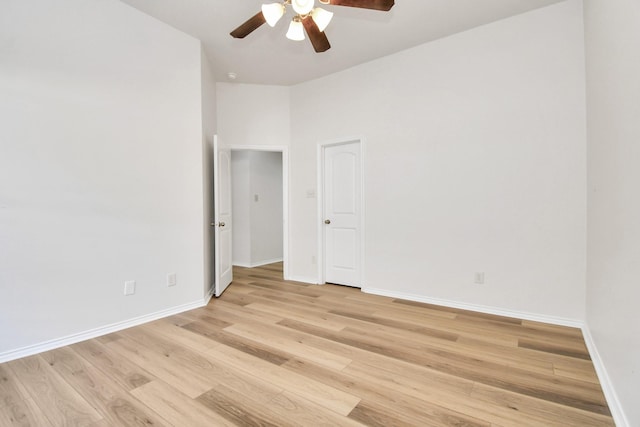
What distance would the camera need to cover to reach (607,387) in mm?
1735

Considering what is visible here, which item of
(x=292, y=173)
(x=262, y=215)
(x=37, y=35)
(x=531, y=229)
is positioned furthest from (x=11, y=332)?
(x=531, y=229)

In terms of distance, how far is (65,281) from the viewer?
2.43 metres

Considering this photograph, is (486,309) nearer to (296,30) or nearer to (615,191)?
(615,191)

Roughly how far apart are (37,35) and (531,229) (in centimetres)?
450

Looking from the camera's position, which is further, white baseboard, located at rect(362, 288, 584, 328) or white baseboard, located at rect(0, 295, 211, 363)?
white baseboard, located at rect(362, 288, 584, 328)

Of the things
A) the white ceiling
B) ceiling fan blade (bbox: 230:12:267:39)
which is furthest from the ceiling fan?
the white ceiling

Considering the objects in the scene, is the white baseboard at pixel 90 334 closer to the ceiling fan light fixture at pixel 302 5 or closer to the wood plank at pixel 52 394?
the wood plank at pixel 52 394

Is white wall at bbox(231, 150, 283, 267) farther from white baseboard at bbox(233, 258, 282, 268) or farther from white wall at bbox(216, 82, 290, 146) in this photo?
white wall at bbox(216, 82, 290, 146)

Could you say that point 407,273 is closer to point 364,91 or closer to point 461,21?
point 364,91

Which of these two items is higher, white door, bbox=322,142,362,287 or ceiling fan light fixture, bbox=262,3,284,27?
ceiling fan light fixture, bbox=262,3,284,27

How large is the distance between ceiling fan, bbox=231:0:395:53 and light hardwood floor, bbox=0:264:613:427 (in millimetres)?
2375

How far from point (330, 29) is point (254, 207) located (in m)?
3.49

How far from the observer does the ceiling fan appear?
1903 mm

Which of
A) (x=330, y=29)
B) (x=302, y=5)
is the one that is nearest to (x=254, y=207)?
(x=330, y=29)
